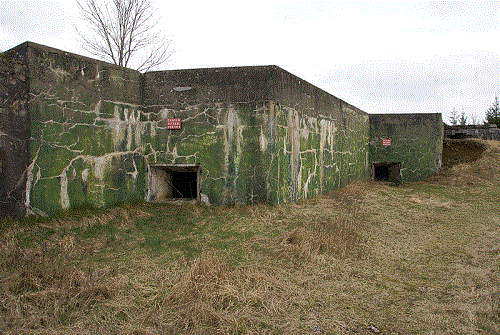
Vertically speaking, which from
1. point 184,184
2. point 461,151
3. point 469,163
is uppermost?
point 461,151

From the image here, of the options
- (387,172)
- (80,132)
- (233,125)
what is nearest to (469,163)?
(387,172)

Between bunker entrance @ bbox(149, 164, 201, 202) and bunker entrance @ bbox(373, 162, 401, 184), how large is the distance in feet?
24.8

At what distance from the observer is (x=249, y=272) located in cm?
343

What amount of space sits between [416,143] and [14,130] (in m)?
10.9

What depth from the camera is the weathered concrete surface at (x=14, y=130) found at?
4.83m

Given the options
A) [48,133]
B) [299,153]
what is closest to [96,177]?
[48,133]

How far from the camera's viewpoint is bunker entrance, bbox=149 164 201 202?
21.0 feet

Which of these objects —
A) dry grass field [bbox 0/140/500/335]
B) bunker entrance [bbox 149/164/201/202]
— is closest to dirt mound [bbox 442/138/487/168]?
dry grass field [bbox 0/140/500/335]

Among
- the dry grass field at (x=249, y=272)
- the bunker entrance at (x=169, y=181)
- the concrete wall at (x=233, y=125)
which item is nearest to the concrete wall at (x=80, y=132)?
the bunker entrance at (x=169, y=181)

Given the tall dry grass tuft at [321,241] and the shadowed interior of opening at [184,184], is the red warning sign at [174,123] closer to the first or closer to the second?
the shadowed interior of opening at [184,184]

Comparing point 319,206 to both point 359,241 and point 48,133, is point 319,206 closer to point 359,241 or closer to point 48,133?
point 359,241

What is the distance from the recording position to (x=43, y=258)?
12.2 ft

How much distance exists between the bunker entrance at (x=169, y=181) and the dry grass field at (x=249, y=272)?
423 mm

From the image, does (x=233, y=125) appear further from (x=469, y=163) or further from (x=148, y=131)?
(x=469, y=163)
